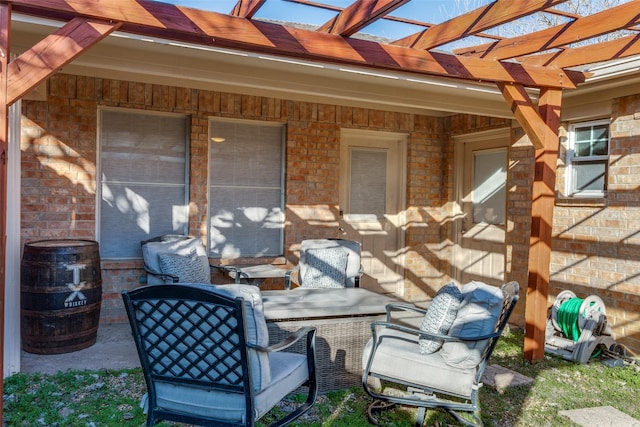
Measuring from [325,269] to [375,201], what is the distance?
67.0 inches

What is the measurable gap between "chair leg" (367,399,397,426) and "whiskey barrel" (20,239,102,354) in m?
2.48

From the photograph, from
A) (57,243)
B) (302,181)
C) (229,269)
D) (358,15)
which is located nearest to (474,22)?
(358,15)

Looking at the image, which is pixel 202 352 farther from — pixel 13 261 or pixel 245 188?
pixel 245 188

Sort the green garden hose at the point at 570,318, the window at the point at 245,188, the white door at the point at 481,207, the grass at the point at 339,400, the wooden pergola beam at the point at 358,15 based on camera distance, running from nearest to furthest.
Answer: the wooden pergola beam at the point at 358,15
the grass at the point at 339,400
the green garden hose at the point at 570,318
the window at the point at 245,188
the white door at the point at 481,207

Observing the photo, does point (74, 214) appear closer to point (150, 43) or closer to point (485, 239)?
point (150, 43)

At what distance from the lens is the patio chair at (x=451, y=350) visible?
2.83 metres

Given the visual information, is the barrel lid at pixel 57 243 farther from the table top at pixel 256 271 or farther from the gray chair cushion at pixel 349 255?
the gray chair cushion at pixel 349 255

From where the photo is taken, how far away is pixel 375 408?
3.20 meters

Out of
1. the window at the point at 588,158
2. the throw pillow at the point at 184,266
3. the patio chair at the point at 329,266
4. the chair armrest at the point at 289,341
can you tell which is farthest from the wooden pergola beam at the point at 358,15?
the window at the point at 588,158

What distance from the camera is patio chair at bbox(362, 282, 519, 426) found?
9.29ft

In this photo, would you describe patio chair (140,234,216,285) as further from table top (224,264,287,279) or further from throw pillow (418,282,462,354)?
throw pillow (418,282,462,354)

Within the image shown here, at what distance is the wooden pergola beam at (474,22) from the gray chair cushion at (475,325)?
1.58 metres

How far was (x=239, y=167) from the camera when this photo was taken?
5742mm

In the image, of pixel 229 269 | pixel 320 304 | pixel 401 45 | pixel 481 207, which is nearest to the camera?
pixel 320 304
